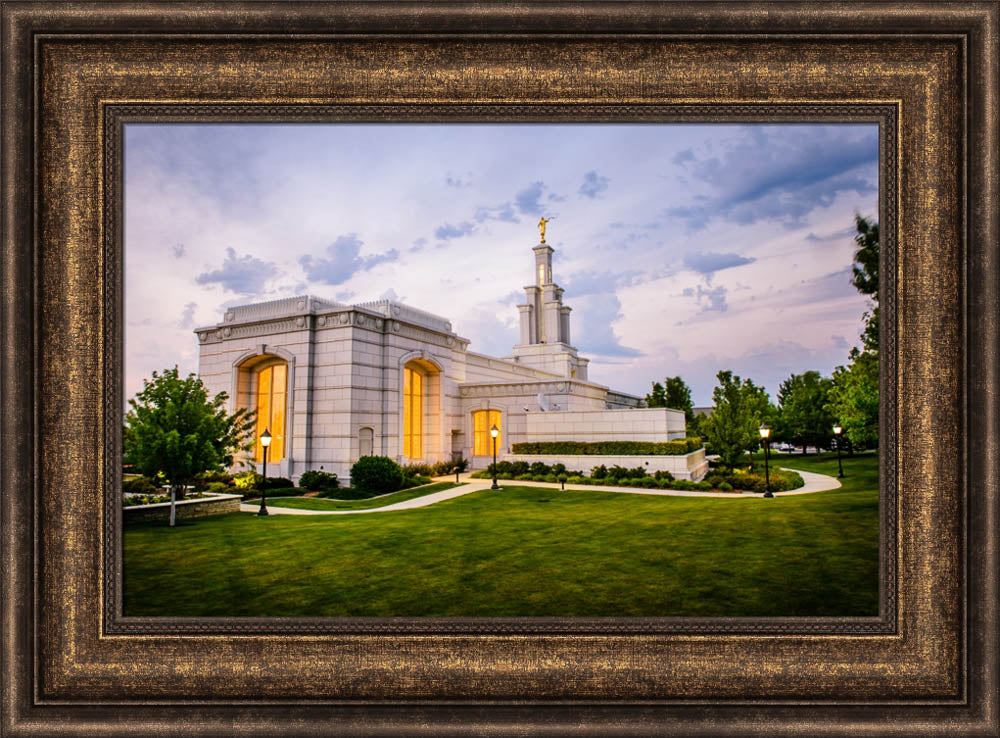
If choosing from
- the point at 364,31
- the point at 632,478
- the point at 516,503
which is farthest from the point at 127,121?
the point at 632,478

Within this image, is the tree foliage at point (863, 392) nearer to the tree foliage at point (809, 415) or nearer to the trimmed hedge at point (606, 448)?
the tree foliage at point (809, 415)

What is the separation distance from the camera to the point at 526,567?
6562mm

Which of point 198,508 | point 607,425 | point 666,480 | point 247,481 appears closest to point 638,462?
point 666,480

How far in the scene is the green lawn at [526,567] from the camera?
453 cm

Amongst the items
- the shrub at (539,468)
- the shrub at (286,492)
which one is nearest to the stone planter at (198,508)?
the shrub at (286,492)

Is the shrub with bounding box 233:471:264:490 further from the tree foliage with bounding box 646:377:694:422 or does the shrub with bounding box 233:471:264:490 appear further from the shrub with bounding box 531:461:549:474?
the tree foliage with bounding box 646:377:694:422

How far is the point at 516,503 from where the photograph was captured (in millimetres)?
15039

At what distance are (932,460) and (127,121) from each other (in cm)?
688

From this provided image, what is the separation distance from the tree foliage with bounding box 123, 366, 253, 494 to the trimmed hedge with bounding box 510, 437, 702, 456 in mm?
14032

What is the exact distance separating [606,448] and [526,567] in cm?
1591

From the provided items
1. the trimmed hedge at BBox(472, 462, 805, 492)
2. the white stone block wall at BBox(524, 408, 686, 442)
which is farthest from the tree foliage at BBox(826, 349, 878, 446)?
the white stone block wall at BBox(524, 408, 686, 442)

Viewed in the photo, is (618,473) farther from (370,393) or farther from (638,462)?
(370,393)

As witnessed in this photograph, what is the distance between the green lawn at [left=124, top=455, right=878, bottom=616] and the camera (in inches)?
178

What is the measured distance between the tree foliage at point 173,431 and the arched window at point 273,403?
943 cm
